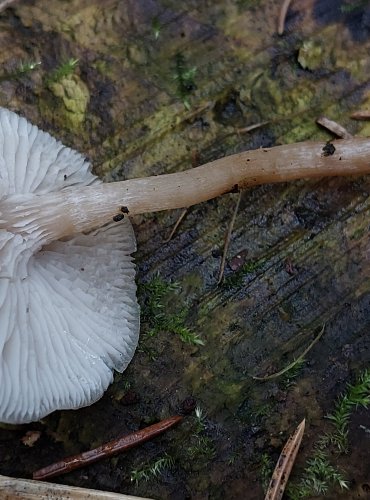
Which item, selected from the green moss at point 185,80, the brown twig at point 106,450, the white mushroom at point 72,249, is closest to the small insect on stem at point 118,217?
the white mushroom at point 72,249

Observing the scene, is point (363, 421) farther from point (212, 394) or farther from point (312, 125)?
point (312, 125)

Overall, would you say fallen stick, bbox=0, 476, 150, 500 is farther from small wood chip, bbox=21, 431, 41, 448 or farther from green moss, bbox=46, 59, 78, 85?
green moss, bbox=46, 59, 78, 85

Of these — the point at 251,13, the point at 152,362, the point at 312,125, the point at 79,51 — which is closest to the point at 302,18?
the point at 251,13

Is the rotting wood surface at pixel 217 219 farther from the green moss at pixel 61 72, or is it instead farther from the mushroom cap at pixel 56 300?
the mushroom cap at pixel 56 300

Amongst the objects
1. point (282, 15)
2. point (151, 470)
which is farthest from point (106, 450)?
point (282, 15)

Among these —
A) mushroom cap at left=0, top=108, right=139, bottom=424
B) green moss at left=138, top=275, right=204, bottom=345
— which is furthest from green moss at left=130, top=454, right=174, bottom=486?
green moss at left=138, top=275, right=204, bottom=345

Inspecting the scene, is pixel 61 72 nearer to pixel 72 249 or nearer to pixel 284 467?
pixel 72 249
